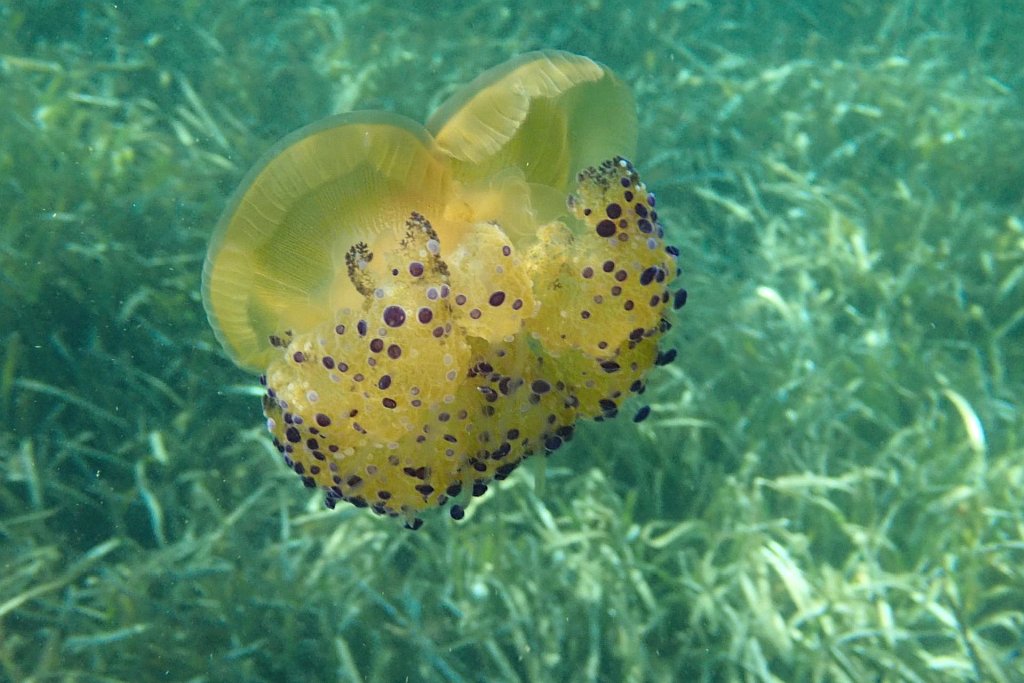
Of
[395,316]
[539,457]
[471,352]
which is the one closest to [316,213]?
[395,316]

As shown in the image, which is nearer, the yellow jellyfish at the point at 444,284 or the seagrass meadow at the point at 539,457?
the yellow jellyfish at the point at 444,284

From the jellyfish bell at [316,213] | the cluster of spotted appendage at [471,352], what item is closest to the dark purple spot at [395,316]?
the cluster of spotted appendage at [471,352]

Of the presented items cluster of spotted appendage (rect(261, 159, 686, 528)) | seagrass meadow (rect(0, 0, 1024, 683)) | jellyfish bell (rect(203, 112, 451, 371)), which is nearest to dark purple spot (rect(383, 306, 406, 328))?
cluster of spotted appendage (rect(261, 159, 686, 528))

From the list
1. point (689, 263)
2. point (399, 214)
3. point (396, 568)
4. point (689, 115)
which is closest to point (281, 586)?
point (396, 568)

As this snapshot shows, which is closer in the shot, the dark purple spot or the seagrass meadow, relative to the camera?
the dark purple spot

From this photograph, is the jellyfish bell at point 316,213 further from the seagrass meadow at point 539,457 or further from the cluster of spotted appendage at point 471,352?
the seagrass meadow at point 539,457

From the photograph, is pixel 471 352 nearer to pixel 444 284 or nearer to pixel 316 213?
pixel 444 284

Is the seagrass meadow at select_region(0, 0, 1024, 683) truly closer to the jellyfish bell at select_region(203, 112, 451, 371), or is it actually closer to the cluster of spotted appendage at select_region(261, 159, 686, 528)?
the cluster of spotted appendage at select_region(261, 159, 686, 528)
